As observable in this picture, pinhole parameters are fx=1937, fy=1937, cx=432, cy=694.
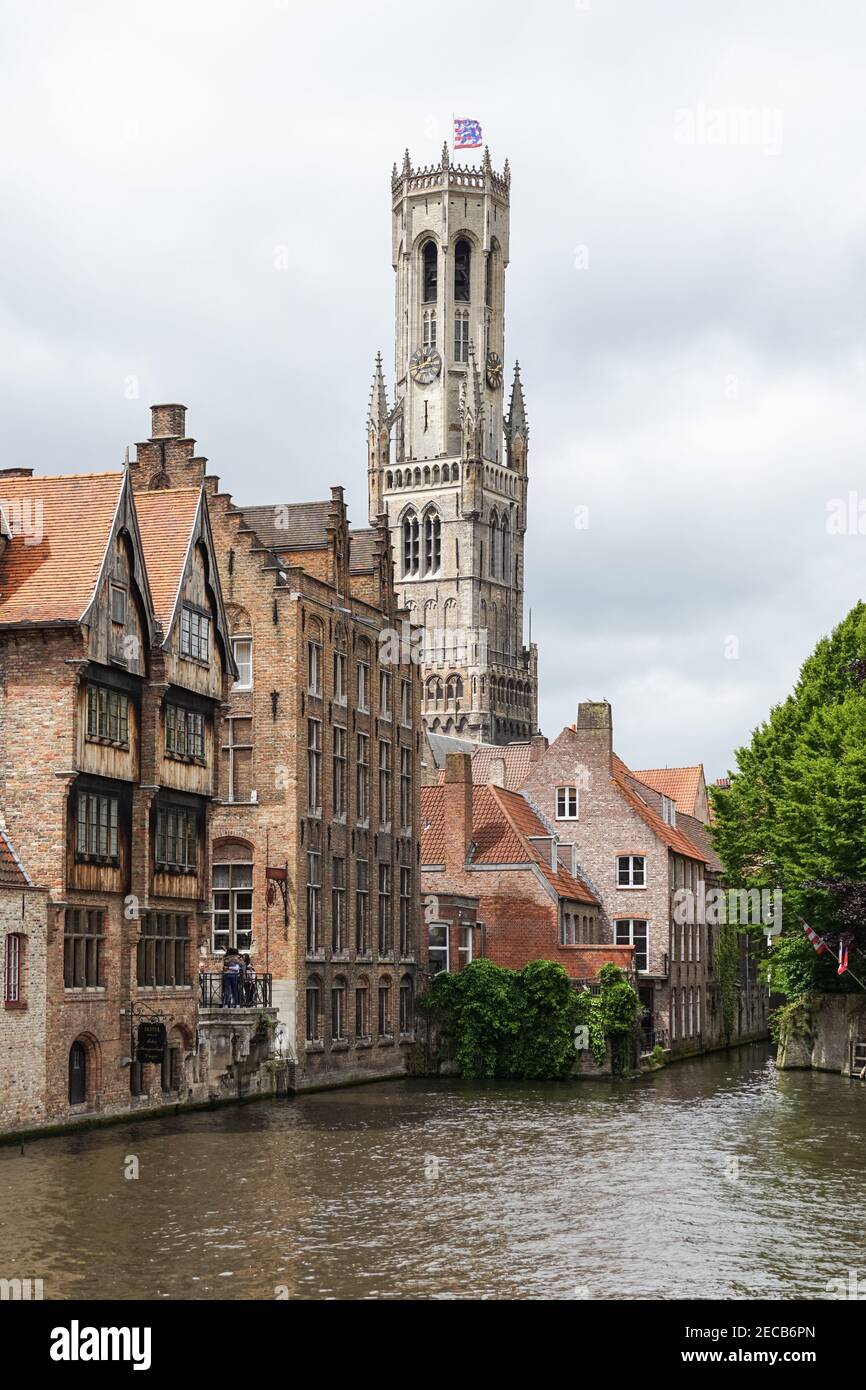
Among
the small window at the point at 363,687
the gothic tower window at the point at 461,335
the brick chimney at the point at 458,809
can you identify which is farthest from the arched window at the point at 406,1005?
the gothic tower window at the point at 461,335

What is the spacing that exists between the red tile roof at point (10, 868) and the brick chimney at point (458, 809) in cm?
2565

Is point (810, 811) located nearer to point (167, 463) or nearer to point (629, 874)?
point (629, 874)

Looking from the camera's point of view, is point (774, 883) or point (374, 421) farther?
point (374, 421)

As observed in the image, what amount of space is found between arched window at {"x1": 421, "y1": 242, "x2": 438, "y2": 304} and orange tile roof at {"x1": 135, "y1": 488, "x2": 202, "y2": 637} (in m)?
134

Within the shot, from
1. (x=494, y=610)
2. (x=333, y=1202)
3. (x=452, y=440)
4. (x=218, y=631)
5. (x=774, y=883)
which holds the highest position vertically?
(x=452, y=440)

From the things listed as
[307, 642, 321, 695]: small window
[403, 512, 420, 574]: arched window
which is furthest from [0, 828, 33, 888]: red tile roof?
[403, 512, 420, 574]: arched window

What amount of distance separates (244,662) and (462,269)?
425 feet

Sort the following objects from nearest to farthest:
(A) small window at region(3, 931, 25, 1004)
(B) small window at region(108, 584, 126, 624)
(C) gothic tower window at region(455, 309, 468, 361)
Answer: (A) small window at region(3, 931, 25, 1004), (B) small window at region(108, 584, 126, 624), (C) gothic tower window at region(455, 309, 468, 361)

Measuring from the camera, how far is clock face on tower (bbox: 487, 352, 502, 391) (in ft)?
583

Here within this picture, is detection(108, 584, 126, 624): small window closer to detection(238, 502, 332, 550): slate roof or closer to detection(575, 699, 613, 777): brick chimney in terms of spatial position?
detection(238, 502, 332, 550): slate roof

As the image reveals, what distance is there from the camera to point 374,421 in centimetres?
17438

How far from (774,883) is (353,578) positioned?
17.3 metres
